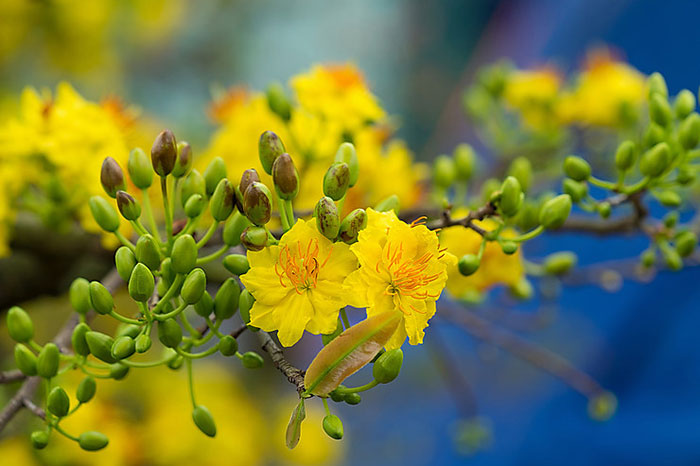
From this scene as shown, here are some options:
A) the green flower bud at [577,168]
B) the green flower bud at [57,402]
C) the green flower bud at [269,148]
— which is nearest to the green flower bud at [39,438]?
the green flower bud at [57,402]

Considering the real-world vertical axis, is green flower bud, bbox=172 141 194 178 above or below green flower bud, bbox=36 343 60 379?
above

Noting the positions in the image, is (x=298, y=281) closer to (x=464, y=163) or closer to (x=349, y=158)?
(x=349, y=158)

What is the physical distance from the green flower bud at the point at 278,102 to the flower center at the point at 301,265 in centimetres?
14

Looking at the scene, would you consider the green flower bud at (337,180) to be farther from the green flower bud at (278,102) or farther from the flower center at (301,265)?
the green flower bud at (278,102)

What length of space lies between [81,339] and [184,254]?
6 centimetres

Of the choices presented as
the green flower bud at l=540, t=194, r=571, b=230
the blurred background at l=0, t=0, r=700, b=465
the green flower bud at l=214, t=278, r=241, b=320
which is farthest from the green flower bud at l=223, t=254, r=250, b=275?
the blurred background at l=0, t=0, r=700, b=465

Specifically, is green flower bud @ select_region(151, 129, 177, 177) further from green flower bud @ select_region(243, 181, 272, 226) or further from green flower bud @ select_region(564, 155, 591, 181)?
green flower bud @ select_region(564, 155, 591, 181)

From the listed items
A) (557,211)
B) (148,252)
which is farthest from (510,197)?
(148,252)

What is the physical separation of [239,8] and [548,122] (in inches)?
55.0

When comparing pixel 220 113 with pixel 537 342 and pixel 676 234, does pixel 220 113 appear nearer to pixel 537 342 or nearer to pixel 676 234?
pixel 676 234

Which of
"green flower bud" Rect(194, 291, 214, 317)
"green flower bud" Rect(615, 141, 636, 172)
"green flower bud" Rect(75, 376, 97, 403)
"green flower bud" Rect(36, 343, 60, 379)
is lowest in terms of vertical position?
"green flower bud" Rect(75, 376, 97, 403)

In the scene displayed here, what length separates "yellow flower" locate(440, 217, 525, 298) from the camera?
0.27 meters

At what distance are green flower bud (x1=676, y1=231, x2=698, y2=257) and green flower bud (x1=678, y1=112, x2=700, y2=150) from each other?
4 cm

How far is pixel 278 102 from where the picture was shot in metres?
0.33
